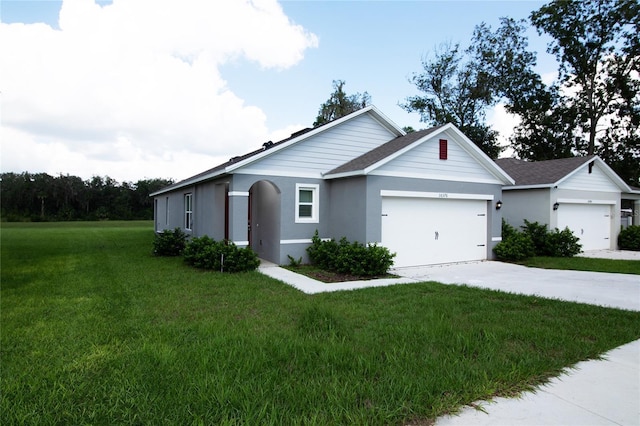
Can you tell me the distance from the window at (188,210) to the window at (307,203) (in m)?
6.65

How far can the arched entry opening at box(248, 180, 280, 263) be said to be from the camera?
458 inches

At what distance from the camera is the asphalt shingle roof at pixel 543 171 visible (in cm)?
1557

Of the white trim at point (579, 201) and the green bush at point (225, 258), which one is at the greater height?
the white trim at point (579, 201)

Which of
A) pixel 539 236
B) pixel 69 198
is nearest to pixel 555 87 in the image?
pixel 539 236

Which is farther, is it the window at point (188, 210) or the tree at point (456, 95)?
the tree at point (456, 95)

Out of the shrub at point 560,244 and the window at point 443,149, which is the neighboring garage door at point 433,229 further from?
the shrub at point 560,244

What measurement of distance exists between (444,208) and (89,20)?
460 inches

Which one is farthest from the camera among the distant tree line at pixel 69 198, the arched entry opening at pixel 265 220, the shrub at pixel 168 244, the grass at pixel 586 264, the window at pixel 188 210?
the distant tree line at pixel 69 198

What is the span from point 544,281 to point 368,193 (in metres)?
4.75

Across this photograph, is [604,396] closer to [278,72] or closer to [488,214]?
[488,214]

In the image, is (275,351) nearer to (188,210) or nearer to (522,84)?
(188,210)

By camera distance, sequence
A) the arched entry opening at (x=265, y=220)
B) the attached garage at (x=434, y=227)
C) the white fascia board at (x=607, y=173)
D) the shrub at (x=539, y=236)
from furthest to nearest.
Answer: the white fascia board at (x=607, y=173)
the shrub at (x=539, y=236)
the arched entry opening at (x=265, y=220)
the attached garage at (x=434, y=227)

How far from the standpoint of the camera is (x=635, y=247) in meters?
17.2

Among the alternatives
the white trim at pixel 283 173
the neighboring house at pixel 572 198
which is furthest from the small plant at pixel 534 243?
the white trim at pixel 283 173
